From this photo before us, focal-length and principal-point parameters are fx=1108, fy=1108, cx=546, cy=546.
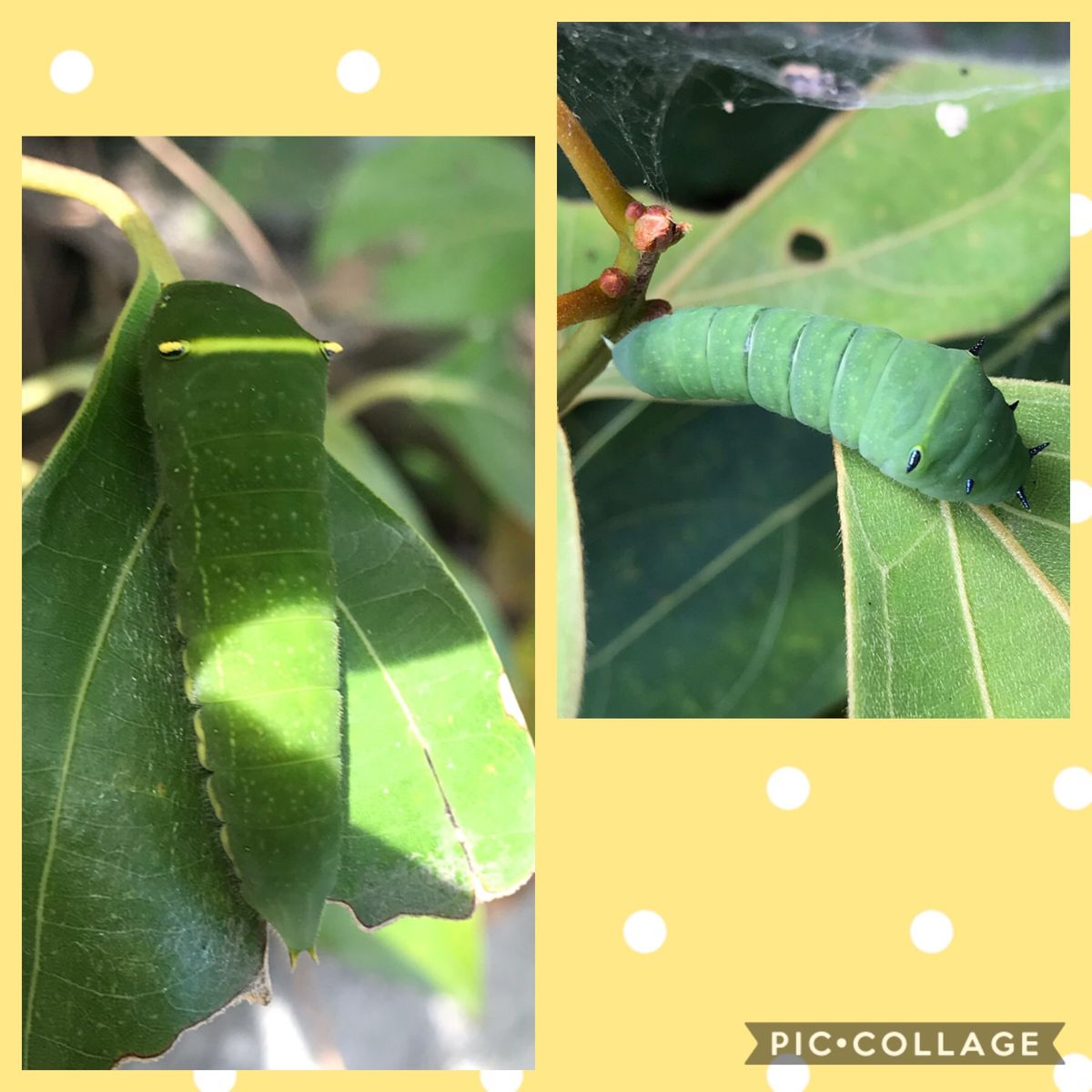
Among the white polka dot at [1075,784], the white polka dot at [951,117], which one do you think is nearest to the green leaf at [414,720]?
the white polka dot at [1075,784]

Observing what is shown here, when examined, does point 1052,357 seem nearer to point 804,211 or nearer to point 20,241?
point 804,211

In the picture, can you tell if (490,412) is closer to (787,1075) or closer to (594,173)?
(594,173)

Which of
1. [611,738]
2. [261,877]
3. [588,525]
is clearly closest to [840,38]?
[588,525]

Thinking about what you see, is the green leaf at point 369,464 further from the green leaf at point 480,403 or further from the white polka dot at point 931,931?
the white polka dot at point 931,931

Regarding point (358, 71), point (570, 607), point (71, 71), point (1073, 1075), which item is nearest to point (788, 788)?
point (570, 607)

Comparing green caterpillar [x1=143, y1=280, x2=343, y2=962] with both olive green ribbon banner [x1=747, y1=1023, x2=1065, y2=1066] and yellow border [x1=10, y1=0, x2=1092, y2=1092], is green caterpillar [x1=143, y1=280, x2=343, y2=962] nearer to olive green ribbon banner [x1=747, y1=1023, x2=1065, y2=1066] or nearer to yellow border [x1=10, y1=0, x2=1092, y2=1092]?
yellow border [x1=10, y1=0, x2=1092, y2=1092]

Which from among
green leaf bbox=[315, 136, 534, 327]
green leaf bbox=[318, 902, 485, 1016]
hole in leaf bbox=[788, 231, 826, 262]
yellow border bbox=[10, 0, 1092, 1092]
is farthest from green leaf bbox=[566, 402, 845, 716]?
green leaf bbox=[318, 902, 485, 1016]

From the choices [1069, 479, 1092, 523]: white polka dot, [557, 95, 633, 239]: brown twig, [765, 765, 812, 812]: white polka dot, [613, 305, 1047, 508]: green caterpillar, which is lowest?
[765, 765, 812, 812]: white polka dot
